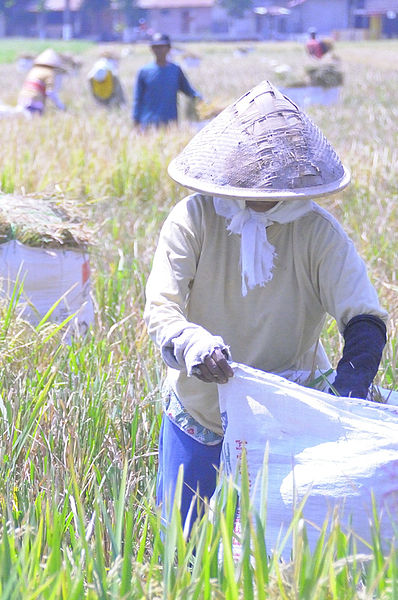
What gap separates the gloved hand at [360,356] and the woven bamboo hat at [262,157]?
279 millimetres

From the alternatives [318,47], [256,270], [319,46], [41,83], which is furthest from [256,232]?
[318,47]

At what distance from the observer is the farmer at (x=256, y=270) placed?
6.27 ft

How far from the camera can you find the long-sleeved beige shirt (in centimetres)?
199

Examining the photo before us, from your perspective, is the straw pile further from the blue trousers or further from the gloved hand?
the gloved hand

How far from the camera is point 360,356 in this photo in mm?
1892

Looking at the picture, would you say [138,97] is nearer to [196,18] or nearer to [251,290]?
[251,290]

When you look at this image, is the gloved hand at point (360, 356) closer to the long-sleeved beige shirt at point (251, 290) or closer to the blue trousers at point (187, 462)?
the long-sleeved beige shirt at point (251, 290)

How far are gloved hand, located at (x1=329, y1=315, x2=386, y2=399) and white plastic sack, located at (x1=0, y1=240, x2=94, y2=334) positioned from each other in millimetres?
1599

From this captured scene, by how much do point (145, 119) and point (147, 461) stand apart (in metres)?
5.89

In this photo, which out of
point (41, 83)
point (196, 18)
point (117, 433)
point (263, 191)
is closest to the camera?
point (263, 191)

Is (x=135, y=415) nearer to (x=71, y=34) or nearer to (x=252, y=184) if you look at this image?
(x=252, y=184)

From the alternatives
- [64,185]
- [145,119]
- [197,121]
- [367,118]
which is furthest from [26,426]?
[367,118]

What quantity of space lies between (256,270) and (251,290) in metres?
0.08

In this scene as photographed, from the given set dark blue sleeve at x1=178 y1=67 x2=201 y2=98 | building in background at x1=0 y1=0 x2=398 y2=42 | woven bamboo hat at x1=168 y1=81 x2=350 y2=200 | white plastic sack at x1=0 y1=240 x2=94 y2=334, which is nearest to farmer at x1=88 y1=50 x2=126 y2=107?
dark blue sleeve at x1=178 y1=67 x2=201 y2=98
